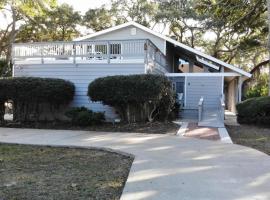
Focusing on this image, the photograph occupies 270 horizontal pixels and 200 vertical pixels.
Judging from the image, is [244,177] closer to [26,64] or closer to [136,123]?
[136,123]

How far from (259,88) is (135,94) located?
60.3ft

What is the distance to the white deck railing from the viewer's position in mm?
16781

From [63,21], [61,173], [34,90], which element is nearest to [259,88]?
[34,90]

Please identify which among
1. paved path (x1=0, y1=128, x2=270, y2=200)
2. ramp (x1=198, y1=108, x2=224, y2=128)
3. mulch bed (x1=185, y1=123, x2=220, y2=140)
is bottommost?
paved path (x1=0, y1=128, x2=270, y2=200)

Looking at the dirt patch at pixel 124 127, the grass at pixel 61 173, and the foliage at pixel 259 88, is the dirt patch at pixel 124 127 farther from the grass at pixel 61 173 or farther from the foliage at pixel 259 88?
the foliage at pixel 259 88

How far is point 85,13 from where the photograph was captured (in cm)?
3897

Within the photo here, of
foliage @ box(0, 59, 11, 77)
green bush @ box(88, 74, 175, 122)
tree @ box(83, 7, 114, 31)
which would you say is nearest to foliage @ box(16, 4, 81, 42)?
tree @ box(83, 7, 114, 31)

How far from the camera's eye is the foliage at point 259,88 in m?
28.0

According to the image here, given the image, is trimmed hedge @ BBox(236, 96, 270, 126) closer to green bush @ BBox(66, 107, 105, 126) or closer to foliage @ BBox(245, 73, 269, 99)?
green bush @ BBox(66, 107, 105, 126)

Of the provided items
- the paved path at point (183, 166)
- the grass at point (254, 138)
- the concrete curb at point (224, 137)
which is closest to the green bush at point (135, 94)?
the paved path at point (183, 166)

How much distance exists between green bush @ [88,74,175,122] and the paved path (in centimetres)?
224

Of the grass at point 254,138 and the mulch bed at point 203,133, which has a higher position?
the mulch bed at point 203,133

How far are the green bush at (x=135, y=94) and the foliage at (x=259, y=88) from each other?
543 inches

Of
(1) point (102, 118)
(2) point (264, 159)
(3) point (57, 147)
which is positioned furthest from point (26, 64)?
(2) point (264, 159)
